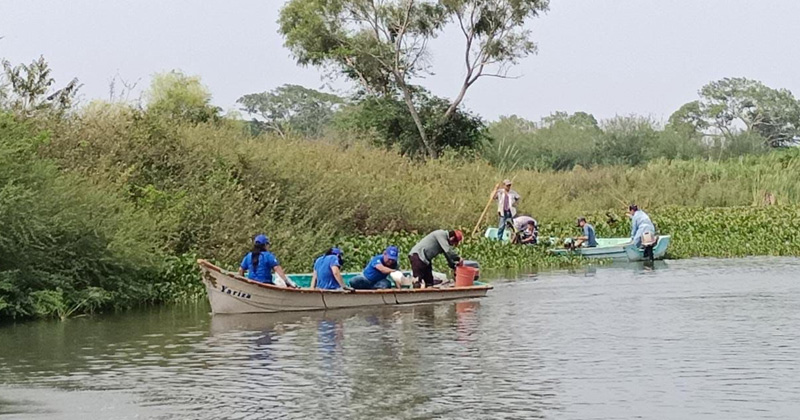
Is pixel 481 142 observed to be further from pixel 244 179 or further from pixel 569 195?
pixel 244 179

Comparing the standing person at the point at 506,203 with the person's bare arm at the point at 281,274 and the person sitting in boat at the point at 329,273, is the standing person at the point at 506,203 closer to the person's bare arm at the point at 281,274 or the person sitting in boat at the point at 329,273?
the person sitting in boat at the point at 329,273

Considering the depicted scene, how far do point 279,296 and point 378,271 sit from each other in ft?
7.76

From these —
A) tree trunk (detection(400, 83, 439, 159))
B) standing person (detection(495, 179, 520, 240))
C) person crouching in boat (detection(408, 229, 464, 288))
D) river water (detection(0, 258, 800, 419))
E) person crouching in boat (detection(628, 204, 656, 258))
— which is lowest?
river water (detection(0, 258, 800, 419))

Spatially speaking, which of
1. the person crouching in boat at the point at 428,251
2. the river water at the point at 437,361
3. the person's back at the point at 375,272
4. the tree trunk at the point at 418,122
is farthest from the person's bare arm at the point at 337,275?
the tree trunk at the point at 418,122

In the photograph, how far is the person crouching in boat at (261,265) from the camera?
894 inches

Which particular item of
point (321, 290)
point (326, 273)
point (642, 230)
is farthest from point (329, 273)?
point (642, 230)

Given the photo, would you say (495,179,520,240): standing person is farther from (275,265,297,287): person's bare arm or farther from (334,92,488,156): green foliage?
(334,92,488,156): green foliage

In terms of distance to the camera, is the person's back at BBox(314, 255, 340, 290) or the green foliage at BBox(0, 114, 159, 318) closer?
the green foliage at BBox(0, 114, 159, 318)

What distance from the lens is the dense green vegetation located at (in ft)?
76.2

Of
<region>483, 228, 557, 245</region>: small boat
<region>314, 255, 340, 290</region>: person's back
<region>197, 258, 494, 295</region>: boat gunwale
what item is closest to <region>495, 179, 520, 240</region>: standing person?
<region>483, 228, 557, 245</region>: small boat

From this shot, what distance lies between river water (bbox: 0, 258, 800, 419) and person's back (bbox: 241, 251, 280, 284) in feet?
2.32

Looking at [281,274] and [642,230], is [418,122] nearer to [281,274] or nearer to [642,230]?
[642,230]

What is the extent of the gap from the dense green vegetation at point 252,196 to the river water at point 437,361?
4.39 feet

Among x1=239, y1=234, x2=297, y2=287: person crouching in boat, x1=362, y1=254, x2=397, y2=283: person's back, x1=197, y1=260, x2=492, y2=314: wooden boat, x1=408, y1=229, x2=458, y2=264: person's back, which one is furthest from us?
x1=408, y1=229, x2=458, y2=264: person's back
